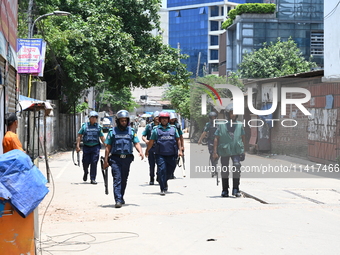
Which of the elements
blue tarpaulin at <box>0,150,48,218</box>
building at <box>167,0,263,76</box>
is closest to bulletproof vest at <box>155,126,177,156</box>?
blue tarpaulin at <box>0,150,48,218</box>

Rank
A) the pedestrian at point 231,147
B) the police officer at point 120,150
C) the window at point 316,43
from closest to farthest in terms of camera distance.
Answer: the police officer at point 120,150 < the pedestrian at point 231,147 < the window at point 316,43

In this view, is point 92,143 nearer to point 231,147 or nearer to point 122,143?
point 122,143

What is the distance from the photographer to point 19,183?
5.28 meters

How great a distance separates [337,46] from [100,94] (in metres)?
53.2

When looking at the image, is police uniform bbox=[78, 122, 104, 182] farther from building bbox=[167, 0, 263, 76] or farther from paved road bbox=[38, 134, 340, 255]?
building bbox=[167, 0, 263, 76]

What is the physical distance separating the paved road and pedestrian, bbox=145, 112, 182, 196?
495mm

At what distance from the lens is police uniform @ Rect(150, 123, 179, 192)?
11.5m

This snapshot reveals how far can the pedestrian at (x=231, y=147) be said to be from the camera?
11.3 metres

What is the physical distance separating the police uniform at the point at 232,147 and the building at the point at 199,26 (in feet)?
332

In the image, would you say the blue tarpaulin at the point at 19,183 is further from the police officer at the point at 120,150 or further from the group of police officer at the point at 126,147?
the police officer at the point at 120,150

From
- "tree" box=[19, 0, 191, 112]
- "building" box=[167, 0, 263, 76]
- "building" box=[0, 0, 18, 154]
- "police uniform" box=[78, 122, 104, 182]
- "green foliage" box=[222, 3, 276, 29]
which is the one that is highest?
"building" box=[167, 0, 263, 76]

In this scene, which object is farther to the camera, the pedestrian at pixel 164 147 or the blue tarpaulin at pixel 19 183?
the pedestrian at pixel 164 147

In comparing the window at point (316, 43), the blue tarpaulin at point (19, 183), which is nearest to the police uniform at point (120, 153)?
the blue tarpaulin at point (19, 183)

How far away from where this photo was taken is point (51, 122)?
88.1 ft
